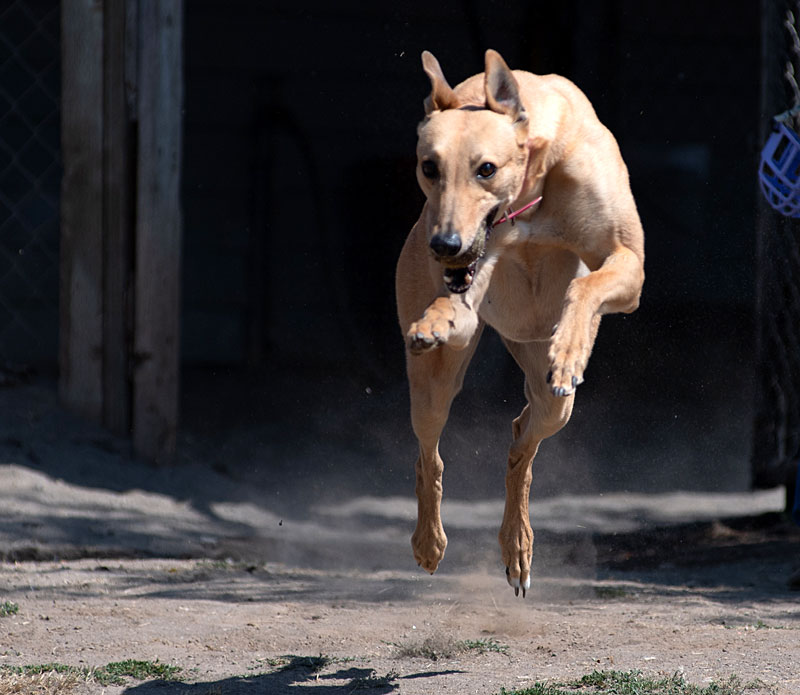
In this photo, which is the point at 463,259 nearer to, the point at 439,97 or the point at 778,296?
the point at 439,97

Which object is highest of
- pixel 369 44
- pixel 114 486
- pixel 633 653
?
pixel 369 44

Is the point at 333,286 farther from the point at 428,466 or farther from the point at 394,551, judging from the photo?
the point at 428,466

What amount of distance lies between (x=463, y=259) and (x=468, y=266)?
0.13m

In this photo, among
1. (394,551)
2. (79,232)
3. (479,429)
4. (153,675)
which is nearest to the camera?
(153,675)

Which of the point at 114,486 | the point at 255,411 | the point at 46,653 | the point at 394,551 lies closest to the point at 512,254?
the point at 46,653

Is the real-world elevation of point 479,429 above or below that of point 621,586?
above

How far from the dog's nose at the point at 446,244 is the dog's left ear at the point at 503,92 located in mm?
453

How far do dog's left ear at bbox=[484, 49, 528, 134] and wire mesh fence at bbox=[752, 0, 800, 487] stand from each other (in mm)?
3358

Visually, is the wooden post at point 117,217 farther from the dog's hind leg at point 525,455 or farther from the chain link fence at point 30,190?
the dog's hind leg at point 525,455

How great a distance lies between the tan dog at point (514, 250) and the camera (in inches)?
118

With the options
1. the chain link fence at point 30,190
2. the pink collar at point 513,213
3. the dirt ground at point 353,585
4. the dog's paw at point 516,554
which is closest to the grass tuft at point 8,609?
the dirt ground at point 353,585

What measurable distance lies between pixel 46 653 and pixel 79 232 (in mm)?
3102

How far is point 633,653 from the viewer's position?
3.88 metres

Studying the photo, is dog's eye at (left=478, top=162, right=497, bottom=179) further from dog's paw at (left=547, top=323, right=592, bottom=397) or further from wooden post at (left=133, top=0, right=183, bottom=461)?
wooden post at (left=133, top=0, right=183, bottom=461)
